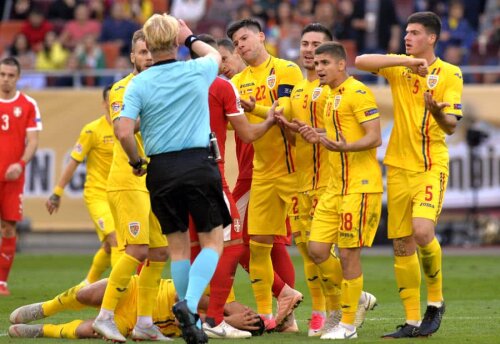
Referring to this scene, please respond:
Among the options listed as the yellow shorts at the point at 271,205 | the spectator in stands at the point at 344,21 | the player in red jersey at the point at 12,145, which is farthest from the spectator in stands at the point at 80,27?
the yellow shorts at the point at 271,205

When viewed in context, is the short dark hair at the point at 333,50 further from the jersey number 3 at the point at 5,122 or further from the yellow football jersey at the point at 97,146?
the jersey number 3 at the point at 5,122

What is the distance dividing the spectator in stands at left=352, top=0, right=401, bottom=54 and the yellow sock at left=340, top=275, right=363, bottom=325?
1318cm

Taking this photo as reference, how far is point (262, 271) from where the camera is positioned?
36.3ft

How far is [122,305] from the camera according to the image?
33.0 feet

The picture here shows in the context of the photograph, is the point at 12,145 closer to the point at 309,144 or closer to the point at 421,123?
the point at 309,144

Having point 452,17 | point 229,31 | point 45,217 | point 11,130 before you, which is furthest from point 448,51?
point 229,31

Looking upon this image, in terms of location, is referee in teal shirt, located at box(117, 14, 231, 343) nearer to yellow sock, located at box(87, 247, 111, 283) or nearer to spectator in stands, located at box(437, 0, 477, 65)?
yellow sock, located at box(87, 247, 111, 283)

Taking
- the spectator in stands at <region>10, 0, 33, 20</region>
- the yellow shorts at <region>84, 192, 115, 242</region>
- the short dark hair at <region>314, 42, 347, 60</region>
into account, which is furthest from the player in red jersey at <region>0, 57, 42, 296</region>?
the spectator in stands at <region>10, 0, 33, 20</region>

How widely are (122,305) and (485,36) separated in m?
15.2

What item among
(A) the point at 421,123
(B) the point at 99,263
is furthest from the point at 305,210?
(B) the point at 99,263

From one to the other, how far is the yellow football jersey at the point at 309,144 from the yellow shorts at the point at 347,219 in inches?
25.1

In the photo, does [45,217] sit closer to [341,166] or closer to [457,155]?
[457,155]

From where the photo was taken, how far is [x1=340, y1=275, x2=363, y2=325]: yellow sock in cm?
989

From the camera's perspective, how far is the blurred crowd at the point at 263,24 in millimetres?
22781
